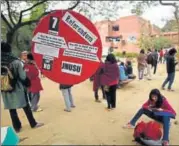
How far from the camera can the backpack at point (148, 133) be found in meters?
5.41

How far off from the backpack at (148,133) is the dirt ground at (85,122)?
21cm

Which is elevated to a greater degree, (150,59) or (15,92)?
(15,92)

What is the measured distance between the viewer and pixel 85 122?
679 centimetres

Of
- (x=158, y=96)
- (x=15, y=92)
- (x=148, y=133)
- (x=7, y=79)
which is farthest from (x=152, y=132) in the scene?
(x=7, y=79)

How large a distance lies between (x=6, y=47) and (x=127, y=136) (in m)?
2.33

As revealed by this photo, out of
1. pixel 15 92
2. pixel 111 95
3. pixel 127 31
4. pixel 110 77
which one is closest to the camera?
pixel 15 92

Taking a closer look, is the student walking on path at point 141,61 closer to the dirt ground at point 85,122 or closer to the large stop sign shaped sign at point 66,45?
the dirt ground at point 85,122

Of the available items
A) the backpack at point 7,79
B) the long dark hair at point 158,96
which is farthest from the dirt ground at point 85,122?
the backpack at point 7,79

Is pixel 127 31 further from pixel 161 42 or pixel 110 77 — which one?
pixel 110 77

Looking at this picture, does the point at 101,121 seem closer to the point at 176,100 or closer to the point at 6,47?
the point at 6,47

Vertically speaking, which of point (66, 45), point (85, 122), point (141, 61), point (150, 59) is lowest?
point (85, 122)

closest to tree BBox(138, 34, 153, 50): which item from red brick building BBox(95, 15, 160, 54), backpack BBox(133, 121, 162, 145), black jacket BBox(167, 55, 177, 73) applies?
red brick building BBox(95, 15, 160, 54)

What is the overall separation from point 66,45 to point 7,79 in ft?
11.6

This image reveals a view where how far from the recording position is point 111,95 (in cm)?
833
